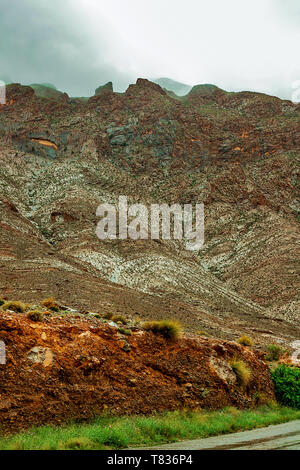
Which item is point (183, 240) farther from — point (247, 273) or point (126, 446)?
point (126, 446)

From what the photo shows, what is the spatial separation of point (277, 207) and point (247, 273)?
2336 cm

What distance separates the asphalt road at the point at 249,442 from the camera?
808cm

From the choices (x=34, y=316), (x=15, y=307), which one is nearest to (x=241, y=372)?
(x=34, y=316)

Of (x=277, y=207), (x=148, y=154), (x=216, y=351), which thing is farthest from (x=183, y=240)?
(x=216, y=351)

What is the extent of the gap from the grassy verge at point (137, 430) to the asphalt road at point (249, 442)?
0.47 meters

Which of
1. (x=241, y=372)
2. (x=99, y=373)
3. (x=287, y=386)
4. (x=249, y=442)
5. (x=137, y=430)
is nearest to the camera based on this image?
(x=249, y=442)

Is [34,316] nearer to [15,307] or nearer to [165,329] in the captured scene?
[15,307]

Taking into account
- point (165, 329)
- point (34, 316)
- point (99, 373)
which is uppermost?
point (34, 316)

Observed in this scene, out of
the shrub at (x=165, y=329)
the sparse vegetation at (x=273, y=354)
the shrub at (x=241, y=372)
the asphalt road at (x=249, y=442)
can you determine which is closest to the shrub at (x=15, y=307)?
the shrub at (x=165, y=329)

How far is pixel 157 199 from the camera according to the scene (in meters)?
87.6

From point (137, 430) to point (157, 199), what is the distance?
79.4 metres

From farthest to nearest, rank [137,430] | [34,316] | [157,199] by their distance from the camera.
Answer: [157,199] < [34,316] < [137,430]

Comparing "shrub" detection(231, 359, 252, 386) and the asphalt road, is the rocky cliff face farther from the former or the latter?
the asphalt road

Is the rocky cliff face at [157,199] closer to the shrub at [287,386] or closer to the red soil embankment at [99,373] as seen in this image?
the shrub at [287,386]
